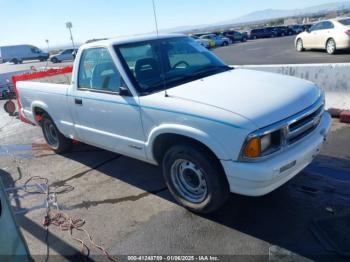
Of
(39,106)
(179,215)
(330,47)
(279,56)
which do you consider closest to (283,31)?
(279,56)

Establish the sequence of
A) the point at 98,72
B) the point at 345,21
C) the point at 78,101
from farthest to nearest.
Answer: the point at 345,21 → the point at 78,101 → the point at 98,72

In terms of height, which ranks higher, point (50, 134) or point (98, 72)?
point (98, 72)

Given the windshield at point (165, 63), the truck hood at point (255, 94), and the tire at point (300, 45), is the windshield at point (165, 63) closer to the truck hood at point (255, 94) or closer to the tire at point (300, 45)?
the truck hood at point (255, 94)

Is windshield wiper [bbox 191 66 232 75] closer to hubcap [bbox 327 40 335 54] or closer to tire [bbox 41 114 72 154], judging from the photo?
tire [bbox 41 114 72 154]

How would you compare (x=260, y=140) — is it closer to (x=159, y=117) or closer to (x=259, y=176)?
(x=259, y=176)

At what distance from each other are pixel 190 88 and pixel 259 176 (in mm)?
1321

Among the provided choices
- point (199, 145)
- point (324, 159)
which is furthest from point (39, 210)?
point (324, 159)

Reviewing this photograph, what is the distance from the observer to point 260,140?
3.14 metres

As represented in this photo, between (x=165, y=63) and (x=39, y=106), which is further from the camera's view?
(x=39, y=106)

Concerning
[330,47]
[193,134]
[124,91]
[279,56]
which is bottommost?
[279,56]

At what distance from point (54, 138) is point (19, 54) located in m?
50.8

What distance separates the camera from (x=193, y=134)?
11.2ft

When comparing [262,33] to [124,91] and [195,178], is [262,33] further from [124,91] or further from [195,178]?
[195,178]

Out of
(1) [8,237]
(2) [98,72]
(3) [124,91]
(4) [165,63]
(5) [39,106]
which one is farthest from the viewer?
(5) [39,106]
